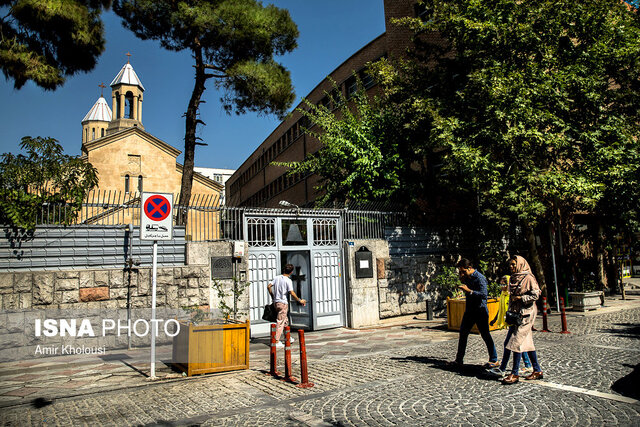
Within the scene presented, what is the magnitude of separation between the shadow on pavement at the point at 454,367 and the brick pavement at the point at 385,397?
18 millimetres

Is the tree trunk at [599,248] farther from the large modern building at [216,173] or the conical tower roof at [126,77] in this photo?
the large modern building at [216,173]

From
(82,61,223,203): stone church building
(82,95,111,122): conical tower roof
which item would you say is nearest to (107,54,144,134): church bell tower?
(82,61,223,203): stone church building

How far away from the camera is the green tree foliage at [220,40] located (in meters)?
14.8

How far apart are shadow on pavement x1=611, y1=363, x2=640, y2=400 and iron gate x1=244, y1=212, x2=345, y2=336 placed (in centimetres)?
738

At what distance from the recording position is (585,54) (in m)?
12.5

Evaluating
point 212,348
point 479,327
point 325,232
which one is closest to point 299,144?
point 325,232

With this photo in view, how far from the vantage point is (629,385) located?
5.92m

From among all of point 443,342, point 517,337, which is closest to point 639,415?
point 517,337

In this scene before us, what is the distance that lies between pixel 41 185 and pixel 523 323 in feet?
31.1

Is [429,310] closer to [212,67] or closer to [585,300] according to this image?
[585,300]

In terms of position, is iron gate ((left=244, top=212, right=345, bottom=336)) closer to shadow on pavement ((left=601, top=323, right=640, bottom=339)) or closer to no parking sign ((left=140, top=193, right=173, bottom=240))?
no parking sign ((left=140, top=193, right=173, bottom=240))

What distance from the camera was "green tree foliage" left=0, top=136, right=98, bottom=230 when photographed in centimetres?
899

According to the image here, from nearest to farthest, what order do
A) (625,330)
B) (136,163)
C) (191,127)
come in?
(625,330), (191,127), (136,163)

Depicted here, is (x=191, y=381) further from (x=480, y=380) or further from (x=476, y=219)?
(x=476, y=219)
